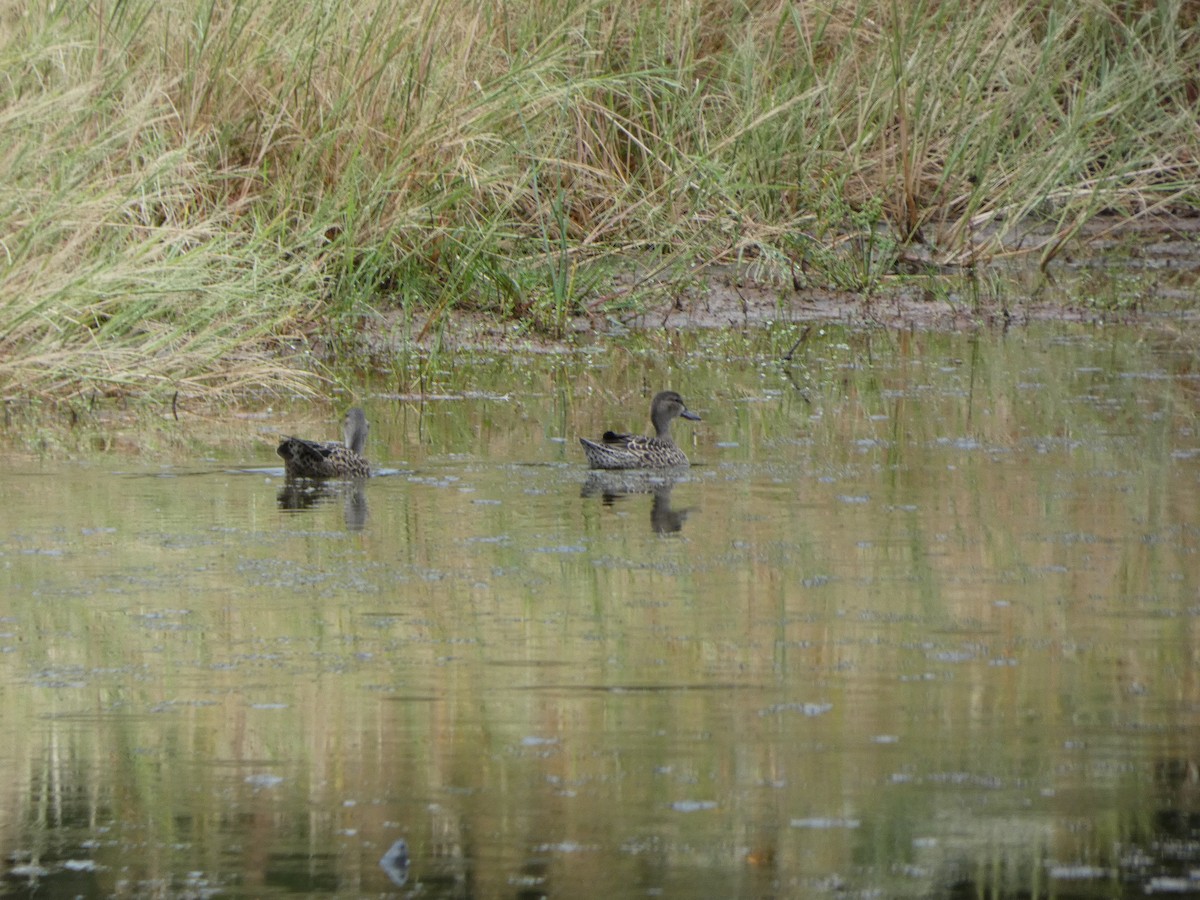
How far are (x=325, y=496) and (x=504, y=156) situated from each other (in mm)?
5024

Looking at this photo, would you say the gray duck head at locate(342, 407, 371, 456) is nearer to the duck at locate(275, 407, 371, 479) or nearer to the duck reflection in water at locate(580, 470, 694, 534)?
the duck at locate(275, 407, 371, 479)

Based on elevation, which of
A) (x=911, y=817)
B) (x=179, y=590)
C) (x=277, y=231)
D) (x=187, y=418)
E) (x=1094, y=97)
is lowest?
(x=911, y=817)

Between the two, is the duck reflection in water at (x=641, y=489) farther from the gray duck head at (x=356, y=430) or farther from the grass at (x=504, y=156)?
the grass at (x=504, y=156)

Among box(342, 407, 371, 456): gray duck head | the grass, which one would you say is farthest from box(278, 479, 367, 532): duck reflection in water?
the grass

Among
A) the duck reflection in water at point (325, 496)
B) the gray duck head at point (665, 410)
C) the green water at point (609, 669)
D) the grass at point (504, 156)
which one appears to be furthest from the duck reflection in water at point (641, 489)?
the grass at point (504, 156)

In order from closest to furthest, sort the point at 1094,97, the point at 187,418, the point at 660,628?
the point at 660,628 → the point at 187,418 → the point at 1094,97

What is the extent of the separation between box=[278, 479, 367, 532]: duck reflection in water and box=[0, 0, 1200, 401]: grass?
6.95ft

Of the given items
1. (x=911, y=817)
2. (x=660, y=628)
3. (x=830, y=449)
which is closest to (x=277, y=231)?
(x=830, y=449)

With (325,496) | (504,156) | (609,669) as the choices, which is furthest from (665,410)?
(609,669)

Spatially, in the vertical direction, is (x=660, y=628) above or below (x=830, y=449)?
below

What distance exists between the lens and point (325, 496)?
30.6 feet

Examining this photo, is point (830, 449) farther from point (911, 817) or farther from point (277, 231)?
point (911, 817)

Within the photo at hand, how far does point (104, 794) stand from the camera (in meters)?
5.31

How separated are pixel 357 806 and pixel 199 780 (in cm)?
43
